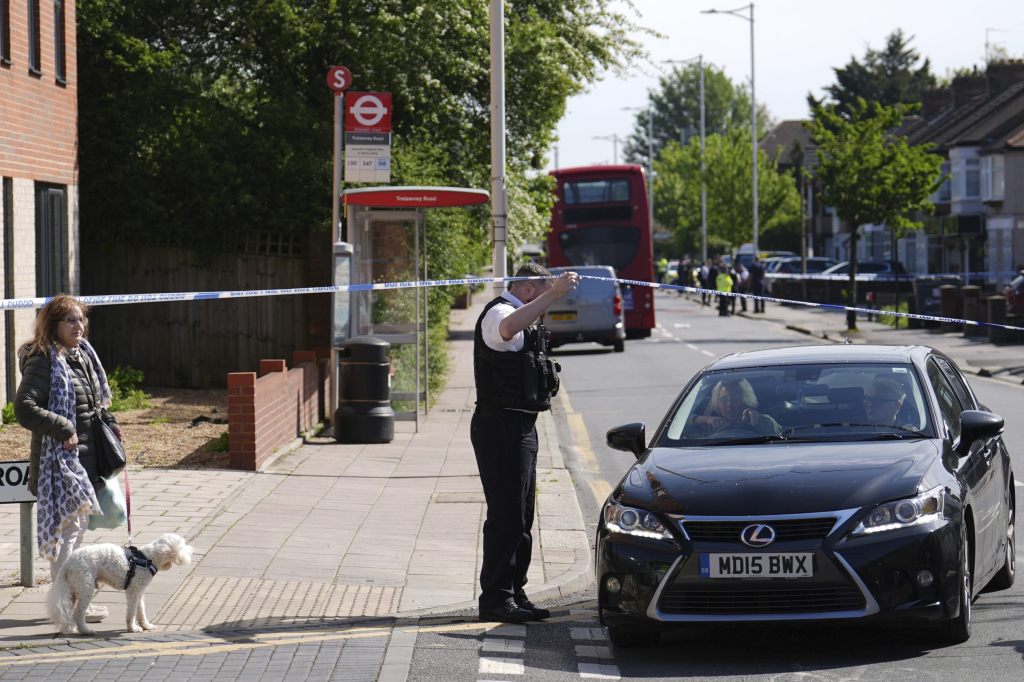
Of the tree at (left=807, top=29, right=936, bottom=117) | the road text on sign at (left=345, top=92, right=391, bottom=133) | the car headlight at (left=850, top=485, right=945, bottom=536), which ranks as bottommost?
the car headlight at (left=850, top=485, right=945, bottom=536)

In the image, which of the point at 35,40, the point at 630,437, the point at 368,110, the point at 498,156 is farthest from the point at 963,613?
the point at 35,40

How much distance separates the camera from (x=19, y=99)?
1788 centimetres

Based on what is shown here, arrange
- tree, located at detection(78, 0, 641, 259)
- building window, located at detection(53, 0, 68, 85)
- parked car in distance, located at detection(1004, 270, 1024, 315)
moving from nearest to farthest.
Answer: building window, located at detection(53, 0, 68, 85), tree, located at detection(78, 0, 641, 259), parked car in distance, located at detection(1004, 270, 1024, 315)

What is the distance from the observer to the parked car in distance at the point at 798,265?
72312mm

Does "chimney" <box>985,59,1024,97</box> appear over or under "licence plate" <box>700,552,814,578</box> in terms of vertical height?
over

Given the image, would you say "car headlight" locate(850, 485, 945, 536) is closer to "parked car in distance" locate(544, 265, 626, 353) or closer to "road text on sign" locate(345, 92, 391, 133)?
"road text on sign" locate(345, 92, 391, 133)

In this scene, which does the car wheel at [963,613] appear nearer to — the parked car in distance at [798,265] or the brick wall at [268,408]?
the brick wall at [268,408]

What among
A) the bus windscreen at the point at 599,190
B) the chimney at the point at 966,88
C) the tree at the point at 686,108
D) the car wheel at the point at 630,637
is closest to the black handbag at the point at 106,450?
the car wheel at the point at 630,637

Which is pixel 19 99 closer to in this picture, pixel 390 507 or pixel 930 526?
pixel 390 507

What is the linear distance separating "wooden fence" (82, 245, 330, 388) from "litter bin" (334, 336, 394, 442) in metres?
6.30

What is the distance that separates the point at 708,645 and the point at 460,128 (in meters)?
18.5

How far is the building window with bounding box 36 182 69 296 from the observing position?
62.8 ft

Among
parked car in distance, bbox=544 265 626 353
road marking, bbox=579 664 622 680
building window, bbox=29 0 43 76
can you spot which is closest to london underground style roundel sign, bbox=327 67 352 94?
building window, bbox=29 0 43 76

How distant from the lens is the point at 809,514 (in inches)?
277
